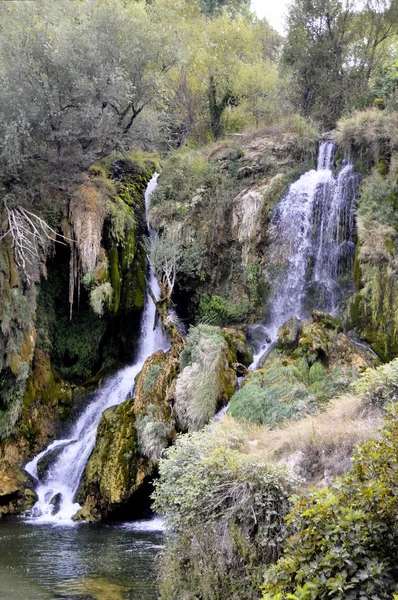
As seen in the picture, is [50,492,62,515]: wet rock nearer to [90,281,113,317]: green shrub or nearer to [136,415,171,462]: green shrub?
[136,415,171,462]: green shrub

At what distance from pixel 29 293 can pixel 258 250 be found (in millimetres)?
7009

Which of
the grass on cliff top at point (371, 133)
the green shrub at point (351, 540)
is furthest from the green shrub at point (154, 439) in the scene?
the grass on cliff top at point (371, 133)

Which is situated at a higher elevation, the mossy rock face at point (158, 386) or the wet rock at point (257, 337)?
the wet rock at point (257, 337)

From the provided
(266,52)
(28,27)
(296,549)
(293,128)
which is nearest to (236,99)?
(293,128)

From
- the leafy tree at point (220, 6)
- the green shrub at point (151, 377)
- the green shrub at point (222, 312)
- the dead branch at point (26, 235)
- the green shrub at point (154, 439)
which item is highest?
the leafy tree at point (220, 6)

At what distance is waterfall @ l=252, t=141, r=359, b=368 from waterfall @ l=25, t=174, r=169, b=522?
381 centimetres

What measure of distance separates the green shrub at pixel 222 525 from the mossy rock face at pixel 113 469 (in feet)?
17.9

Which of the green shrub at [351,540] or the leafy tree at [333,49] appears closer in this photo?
the green shrub at [351,540]

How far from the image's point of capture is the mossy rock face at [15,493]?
43.2 ft

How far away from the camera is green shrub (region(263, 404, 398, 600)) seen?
4.16 m

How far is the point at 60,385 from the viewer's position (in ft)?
54.4

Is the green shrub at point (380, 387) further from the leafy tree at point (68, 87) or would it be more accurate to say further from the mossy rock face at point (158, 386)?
the leafy tree at point (68, 87)

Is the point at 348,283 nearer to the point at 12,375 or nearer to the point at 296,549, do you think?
the point at 12,375

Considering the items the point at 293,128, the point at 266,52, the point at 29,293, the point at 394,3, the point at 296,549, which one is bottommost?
the point at 296,549
